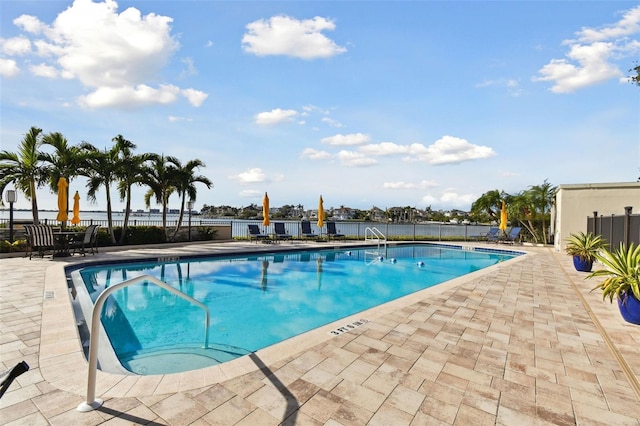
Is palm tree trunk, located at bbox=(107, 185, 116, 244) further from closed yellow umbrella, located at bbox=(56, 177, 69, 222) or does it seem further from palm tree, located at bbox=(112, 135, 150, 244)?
closed yellow umbrella, located at bbox=(56, 177, 69, 222)

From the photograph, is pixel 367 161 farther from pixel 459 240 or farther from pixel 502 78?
pixel 502 78

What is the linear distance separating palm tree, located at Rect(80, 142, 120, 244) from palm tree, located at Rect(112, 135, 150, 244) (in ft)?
0.76

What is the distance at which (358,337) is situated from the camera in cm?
365

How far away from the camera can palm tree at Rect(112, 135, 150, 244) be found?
12203 millimetres

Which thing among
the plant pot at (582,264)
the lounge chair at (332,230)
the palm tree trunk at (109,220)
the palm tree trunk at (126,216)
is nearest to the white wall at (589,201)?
the plant pot at (582,264)

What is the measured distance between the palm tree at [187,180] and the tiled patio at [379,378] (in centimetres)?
994

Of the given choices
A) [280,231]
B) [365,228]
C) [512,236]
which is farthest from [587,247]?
[280,231]

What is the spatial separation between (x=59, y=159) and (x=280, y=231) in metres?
9.03

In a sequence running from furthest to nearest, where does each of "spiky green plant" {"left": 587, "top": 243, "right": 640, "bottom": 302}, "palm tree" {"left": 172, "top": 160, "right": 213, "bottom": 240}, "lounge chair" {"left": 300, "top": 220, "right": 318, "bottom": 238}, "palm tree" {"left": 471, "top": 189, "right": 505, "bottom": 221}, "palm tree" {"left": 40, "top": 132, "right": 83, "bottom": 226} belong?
"palm tree" {"left": 471, "top": 189, "right": 505, "bottom": 221} → "lounge chair" {"left": 300, "top": 220, "right": 318, "bottom": 238} → "palm tree" {"left": 172, "top": 160, "right": 213, "bottom": 240} → "palm tree" {"left": 40, "top": 132, "right": 83, "bottom": 226} → "spiky green plant" {"left": 587, "top": 243, "right": 640, "bottom": 302}

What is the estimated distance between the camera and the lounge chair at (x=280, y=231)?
625 inches

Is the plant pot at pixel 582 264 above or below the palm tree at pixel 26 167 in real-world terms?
below

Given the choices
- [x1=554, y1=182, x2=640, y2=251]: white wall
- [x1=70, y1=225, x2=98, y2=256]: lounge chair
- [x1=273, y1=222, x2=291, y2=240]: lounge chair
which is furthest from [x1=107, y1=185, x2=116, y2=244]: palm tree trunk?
[x1=554, y1=182, x2=640, y2=251]: white wall

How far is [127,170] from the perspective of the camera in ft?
40.1

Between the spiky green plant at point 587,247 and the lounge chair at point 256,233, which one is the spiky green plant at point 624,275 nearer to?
the spiky green plant at point 587,247
